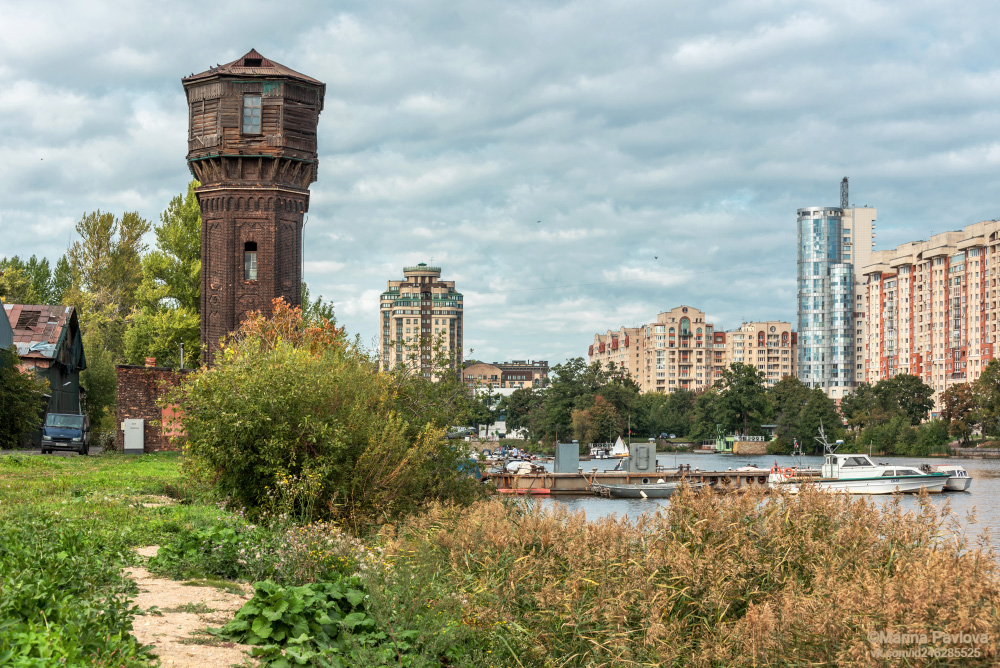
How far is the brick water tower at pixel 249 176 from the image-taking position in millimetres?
43500

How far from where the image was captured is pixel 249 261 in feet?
147

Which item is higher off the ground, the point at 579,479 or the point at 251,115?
the point at 251,115

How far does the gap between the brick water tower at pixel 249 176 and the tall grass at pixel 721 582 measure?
34.1 m

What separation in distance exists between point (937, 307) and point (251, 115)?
469ft

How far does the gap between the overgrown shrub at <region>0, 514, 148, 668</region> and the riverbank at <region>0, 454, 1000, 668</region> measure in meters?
0.03

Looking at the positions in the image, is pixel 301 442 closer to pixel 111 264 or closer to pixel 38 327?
Result: pixel 38 327

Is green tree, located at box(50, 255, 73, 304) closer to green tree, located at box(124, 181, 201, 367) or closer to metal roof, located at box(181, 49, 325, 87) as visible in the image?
green tree, located at box(124, 181, 201, 367)

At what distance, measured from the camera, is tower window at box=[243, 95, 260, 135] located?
43531mm

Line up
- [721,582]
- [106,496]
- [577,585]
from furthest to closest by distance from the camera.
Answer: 1. [106,496]
2. [577,585]
3. [721,582]

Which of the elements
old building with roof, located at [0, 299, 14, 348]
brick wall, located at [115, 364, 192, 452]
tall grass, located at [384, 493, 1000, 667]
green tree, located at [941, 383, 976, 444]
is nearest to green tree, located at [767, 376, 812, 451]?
green tree, located at [941, 383, 976, 444]

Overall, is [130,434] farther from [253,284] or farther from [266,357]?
[266,357]

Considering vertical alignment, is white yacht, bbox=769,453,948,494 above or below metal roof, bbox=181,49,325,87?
below

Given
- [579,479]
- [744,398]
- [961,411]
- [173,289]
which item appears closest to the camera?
[173,289]

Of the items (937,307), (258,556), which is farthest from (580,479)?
(937,307)
